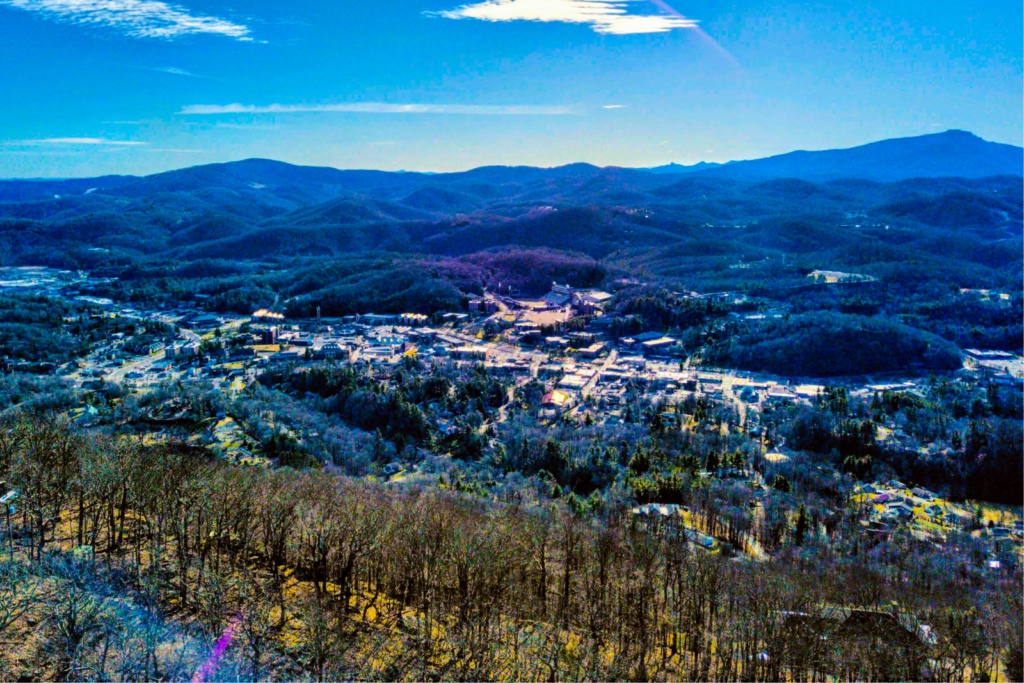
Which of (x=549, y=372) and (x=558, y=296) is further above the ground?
(x=558, y=296)

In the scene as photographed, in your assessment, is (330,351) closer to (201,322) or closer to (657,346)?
(201,322)

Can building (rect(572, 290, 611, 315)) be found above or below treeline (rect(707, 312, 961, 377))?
above

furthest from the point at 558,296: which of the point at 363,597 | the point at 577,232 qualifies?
the point at 363,597

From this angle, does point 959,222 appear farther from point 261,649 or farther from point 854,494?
point 261,649

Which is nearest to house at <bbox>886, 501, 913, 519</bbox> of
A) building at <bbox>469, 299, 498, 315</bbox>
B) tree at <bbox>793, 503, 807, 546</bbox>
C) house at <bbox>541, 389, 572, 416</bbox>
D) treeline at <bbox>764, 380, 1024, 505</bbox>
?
treeline at <bbox>764, 380, 1024, 505</bbox>

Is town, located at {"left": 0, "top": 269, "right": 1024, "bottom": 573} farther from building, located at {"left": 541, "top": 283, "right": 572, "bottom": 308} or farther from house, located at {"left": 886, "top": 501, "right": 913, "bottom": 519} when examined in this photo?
building, located at {"left": 541, "top": 283, "right": 572, "bottom": 308}

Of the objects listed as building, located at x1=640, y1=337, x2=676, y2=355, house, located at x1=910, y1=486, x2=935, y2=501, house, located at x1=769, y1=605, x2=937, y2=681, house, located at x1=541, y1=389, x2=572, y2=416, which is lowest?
house, located at x1=910, y1=486, x2=935, y2=501

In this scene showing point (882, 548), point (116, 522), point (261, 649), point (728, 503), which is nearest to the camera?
point (261, 649)

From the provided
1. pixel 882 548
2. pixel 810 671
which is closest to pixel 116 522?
pixel 810 671
